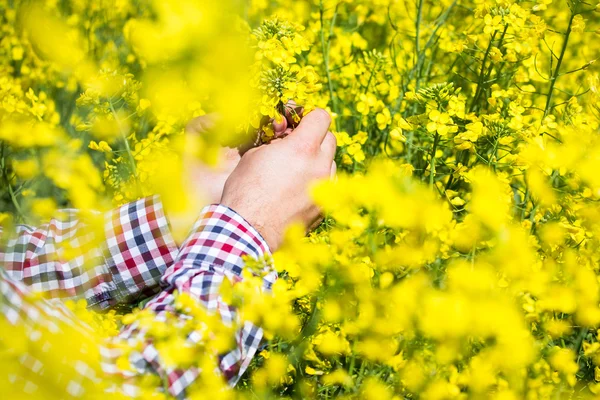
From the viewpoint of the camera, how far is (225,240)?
0.93 m

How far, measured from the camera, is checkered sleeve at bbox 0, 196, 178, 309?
1144mm

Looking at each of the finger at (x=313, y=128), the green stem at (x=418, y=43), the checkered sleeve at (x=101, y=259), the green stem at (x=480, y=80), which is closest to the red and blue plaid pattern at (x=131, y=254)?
the checkered sleeve at (x=101, y=259)

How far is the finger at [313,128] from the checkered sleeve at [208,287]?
220mm

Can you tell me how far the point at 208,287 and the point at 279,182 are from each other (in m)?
0.24

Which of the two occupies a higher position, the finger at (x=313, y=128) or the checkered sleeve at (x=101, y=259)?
the finger at (x=313, y=128)

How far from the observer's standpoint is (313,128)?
115 centimetres

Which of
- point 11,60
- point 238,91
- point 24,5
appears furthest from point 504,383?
point 24,5

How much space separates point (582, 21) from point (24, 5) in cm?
233

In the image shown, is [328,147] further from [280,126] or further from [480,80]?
[480,80]

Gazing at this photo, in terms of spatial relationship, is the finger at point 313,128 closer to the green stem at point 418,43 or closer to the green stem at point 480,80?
the green stem at point 480,80

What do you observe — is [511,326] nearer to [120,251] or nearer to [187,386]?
[187,386]

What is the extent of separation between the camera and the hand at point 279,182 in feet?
3.32

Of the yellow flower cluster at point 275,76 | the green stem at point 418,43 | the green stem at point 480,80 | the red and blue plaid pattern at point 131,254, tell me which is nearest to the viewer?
the red and blue plaid pattern at point 131,254

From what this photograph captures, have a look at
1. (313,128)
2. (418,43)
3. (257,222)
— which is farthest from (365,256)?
(418,43)
